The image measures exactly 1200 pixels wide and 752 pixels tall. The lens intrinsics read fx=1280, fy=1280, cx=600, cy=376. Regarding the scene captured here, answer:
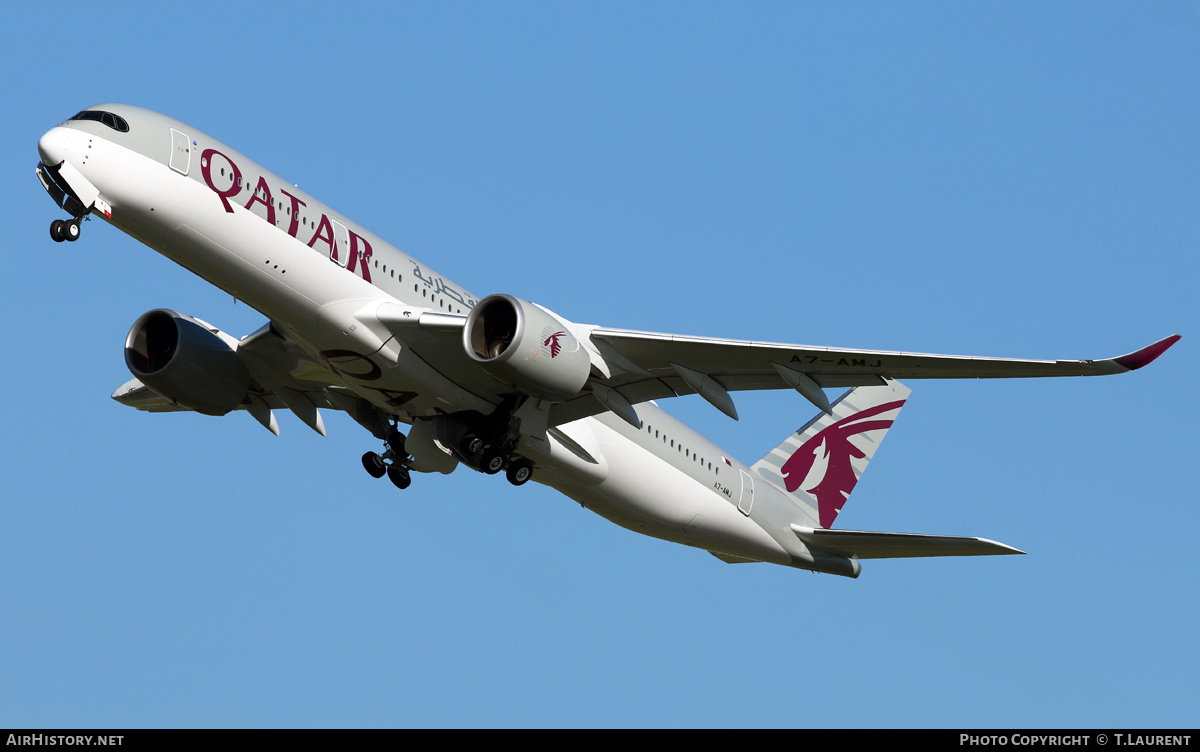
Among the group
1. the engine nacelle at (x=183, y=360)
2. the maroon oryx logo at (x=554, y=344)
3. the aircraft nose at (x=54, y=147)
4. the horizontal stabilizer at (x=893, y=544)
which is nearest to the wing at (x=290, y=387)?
the engine nacelle at (x=183, y=360)

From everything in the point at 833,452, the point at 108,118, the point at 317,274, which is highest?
the point at 833,452

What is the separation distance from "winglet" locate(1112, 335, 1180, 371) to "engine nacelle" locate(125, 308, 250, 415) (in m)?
17.3

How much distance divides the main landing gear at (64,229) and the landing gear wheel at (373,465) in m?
8.41

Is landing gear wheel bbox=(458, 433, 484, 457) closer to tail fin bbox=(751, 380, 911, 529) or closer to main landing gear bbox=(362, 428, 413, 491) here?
main landing gear bbox=(362, 428, 413, 491)

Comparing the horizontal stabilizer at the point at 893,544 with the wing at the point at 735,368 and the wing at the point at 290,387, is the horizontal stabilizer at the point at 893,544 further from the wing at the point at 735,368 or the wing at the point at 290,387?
the wing at the point at 290,387

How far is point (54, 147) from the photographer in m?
19.9

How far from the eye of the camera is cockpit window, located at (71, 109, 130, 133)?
2067 cm

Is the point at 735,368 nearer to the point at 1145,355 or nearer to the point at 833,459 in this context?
the point at 1145,355

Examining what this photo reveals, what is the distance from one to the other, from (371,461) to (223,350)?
12.6 feet

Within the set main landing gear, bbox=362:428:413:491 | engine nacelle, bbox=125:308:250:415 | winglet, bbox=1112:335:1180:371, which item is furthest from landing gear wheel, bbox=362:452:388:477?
winglet, bbox=1112:335:1180:371

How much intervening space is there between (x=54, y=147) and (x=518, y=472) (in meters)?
10.0

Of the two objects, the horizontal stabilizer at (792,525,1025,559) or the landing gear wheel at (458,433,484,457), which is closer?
the landing gear wheel at (458,433,484,457)

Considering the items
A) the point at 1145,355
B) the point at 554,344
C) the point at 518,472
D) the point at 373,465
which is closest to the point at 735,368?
the point at 554,344
